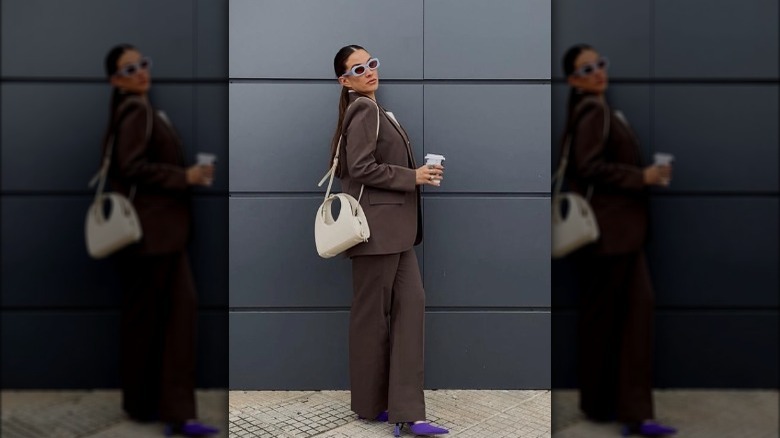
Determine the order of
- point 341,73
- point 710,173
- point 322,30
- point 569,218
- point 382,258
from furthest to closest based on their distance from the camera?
point 322,30
point 341,73
point 382,258
point 569,218
point 710,173

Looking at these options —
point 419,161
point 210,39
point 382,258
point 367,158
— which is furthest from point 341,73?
point 210,39

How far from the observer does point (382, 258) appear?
352cm

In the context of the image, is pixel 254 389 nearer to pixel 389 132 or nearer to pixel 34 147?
pixel 389 132

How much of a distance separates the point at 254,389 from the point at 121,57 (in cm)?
376

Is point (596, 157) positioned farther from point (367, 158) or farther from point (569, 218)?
point (367, 158)

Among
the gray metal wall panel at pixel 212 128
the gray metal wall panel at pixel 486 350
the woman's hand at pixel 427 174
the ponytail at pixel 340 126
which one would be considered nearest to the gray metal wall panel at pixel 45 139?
the gray metal wall panel at pixel 212 128

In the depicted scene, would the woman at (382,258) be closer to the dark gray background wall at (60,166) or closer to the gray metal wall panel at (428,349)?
the gray metal wall panel at (428,349)

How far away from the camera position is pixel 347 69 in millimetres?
3590

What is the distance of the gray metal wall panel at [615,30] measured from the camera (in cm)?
63

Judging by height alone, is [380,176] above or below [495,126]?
below

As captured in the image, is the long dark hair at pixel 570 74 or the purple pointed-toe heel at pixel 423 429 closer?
the long dark hair at pixel 570 74

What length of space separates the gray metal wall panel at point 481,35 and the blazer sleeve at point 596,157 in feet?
11.7

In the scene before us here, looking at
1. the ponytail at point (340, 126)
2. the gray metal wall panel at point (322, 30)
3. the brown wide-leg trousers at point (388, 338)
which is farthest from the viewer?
the gray metal wall panel at point (322, 30)

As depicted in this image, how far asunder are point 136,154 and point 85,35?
0.41 ft
